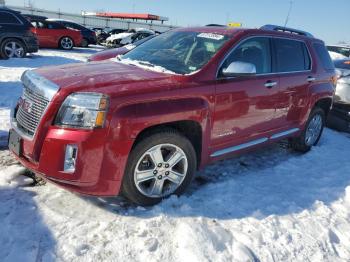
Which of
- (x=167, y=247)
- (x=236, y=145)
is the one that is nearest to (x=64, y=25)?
(x=236, y=145)

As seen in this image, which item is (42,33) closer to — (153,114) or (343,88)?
(343,88)

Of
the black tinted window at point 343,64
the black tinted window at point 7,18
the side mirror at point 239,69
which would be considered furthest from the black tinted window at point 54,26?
the side mirror at point 239,69

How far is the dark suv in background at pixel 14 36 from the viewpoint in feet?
38.0

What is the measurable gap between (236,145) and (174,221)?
4.51ft

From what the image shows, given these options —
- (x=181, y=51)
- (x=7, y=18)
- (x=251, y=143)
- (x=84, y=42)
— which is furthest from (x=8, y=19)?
(x=251, y=143)

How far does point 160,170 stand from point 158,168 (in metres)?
0.04

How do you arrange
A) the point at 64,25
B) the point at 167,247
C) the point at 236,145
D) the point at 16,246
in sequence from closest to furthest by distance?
1. the point at 16,246
2. the point at 167,247
3. the point at 236,145
4. the point at 64,25

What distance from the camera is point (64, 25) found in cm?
1842

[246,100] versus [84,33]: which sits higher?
[246,100]

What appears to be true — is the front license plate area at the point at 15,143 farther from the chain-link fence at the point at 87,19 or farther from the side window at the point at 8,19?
the chain-link fence at the point at 87,19

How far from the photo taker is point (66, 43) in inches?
712

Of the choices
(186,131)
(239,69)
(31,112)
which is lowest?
(186,131)

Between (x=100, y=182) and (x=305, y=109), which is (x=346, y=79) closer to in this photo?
(x=305, y=109)

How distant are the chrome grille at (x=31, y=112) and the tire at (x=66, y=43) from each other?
614 inches
